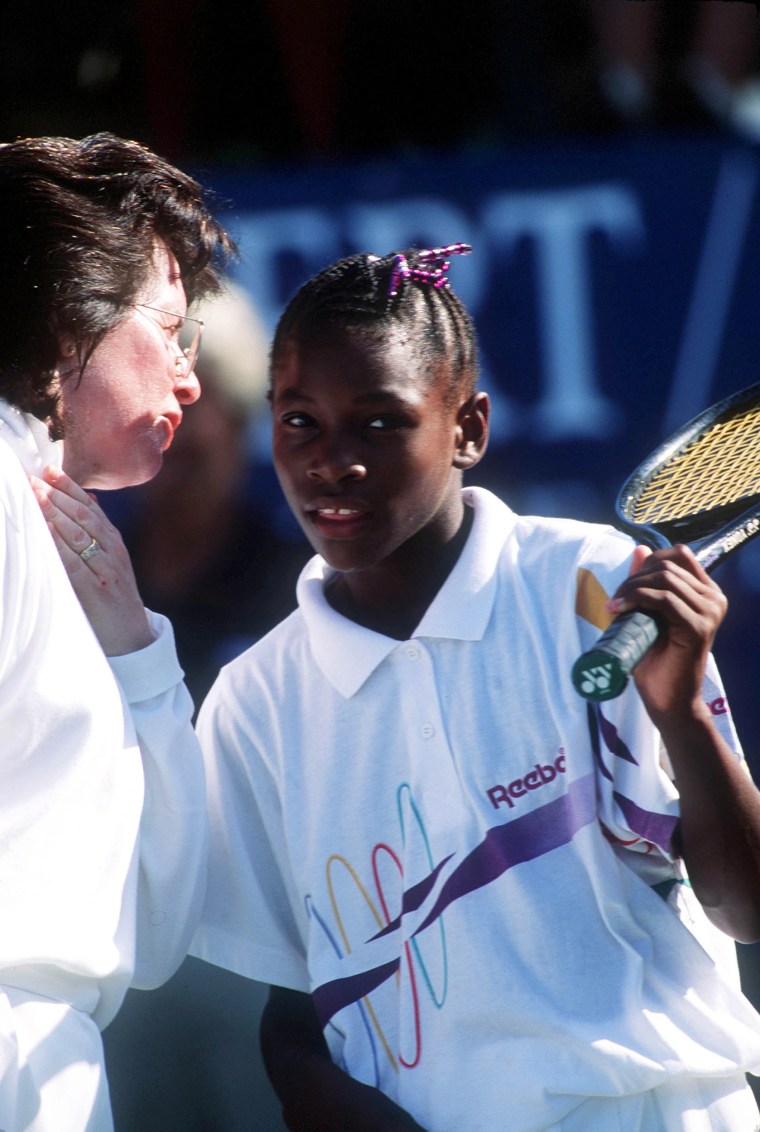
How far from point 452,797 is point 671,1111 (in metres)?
0.45

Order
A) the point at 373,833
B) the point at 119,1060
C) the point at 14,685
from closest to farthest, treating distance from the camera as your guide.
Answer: the point at 14,685 < the point at 373,833 < the point at 119,1060

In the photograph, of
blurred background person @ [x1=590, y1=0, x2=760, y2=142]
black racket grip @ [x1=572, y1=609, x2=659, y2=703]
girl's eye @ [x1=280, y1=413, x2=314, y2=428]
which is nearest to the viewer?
black racket grip @ [x1=572, y1=609, x2=659, y2=703]

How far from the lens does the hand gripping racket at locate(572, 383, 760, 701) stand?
1767 millimetres

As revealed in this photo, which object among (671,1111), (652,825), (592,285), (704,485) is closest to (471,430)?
(704,485)

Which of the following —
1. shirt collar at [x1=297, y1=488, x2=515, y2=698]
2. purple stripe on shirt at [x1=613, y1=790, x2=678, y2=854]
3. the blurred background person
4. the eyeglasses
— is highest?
the blurred background person

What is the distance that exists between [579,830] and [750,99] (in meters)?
1.83

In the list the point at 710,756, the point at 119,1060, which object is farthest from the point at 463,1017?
the point at 119,1060

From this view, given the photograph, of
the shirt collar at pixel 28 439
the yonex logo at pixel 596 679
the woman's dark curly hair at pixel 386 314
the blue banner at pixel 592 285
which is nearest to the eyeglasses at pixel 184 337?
the woman's dark curly hair at pixel 386 314

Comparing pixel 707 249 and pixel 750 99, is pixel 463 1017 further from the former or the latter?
pixel 750 99

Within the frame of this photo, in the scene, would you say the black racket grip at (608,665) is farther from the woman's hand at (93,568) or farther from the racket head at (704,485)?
the woman's hand at (93,568)

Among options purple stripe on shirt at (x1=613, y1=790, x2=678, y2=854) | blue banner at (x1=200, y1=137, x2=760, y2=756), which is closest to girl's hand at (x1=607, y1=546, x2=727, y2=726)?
purple stripe on shirt at (x1=613, y1=790, x2=678, y2=854)

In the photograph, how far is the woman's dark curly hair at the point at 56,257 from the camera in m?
1.74

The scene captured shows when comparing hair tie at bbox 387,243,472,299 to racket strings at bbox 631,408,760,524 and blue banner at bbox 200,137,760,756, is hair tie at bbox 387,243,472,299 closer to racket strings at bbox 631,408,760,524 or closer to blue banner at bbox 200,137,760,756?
racket strings at bbox 631,408,760,524

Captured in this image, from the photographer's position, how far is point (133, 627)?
5.74ft
